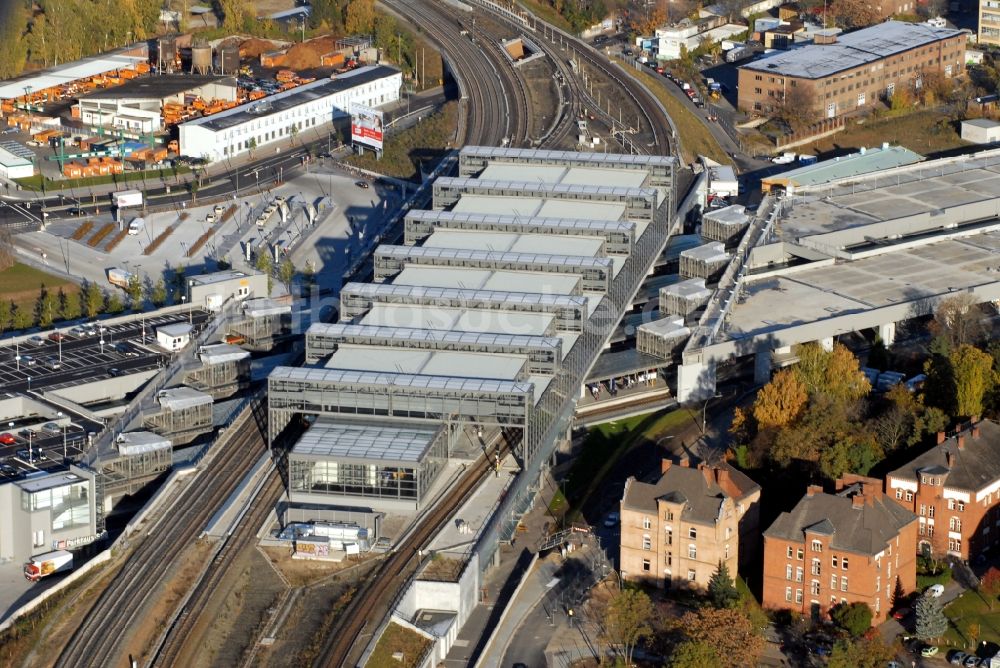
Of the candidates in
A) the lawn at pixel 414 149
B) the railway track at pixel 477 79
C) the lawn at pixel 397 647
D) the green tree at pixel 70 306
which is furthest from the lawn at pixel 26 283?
the lawn at pixel 397 647

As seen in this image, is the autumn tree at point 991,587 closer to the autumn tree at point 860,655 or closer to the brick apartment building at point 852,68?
the autumn tree at point 860,655

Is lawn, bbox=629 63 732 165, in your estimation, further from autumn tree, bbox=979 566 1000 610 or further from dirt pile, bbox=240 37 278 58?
autumn tree, bbox=979 566 1000 610

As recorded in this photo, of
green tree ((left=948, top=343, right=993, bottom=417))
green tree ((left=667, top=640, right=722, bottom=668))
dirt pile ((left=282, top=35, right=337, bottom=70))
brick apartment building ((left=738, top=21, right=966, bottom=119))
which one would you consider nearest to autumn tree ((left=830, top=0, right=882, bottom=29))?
brick apartment building ((left=738, top=21, right=966, bottom=119))

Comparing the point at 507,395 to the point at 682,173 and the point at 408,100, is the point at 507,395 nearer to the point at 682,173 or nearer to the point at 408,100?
the point at 682,173

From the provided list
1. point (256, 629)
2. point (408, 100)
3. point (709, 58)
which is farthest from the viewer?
point (709, 58)

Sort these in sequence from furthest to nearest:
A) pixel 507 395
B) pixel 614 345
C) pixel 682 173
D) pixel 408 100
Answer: pixel 408 100
pixel 682 173
pixel 614 345
pixel 507 395

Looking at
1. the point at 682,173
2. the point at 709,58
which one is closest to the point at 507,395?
the point at 682,173
